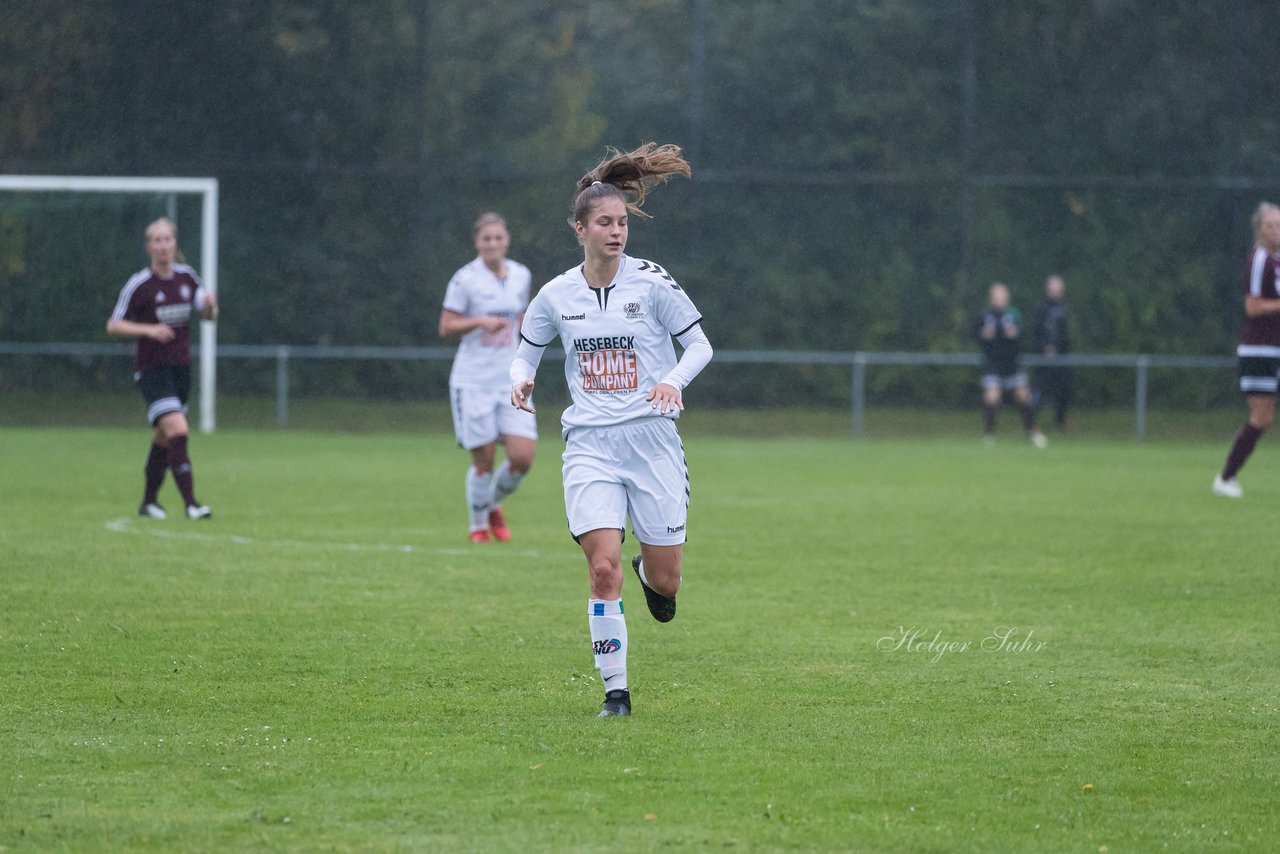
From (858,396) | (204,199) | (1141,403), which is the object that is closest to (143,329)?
(204,199)

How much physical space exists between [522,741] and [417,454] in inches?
574

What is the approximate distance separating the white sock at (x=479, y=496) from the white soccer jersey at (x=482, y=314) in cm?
62

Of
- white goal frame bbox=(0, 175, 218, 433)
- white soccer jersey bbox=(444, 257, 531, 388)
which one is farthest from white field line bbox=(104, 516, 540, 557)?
white goal frame bbox=(0, 175, 218, 433)

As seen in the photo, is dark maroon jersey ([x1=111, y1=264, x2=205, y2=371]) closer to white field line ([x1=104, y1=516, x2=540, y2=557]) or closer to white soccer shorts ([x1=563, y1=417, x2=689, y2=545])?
white field line ([x1=104, y1=516, x2=540, y2=557])

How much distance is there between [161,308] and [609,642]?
283 inches

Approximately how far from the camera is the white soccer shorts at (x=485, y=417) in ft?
37.5

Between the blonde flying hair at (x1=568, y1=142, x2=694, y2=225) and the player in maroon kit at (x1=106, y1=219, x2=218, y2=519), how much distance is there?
6.32m

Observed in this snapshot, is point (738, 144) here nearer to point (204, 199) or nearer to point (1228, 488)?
point (204, 199)

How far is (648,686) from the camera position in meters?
6.66

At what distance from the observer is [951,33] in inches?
1003

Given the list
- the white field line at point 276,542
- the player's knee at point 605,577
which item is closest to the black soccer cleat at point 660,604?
the player's knee at point 605,577

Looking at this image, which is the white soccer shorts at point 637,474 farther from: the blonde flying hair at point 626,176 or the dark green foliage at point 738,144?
the dark green foliage at point 738,144

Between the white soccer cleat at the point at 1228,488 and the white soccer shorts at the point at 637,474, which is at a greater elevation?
the white soccer shorts at the point at 637,474

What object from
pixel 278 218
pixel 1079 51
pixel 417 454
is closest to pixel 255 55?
pixel 278 218
